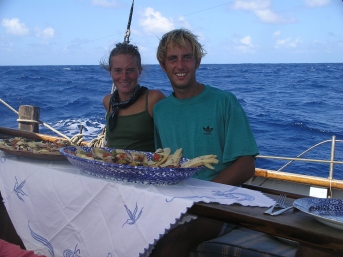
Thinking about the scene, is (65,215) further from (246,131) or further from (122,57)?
(122,57)

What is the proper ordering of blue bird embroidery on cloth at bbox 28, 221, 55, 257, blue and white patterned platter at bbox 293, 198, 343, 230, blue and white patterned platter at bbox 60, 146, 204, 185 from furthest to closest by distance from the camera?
blue bird embroidery on cloth at bbox 28, 221, 55, 257, blue and white patterned platter at bbox 60, 146, 204, 185, blue and white patterned platter at bbox 293, 198, 343, 230

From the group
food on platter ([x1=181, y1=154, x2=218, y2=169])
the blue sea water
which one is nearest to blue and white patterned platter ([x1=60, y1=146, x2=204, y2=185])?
food on platter ([x1=181, y1=154, x2=218, y2=169])

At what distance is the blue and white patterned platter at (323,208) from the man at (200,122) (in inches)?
22.6

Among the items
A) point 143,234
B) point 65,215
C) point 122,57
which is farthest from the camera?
point 122,57

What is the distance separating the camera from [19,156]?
2.16 metres

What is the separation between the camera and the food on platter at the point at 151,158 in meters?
1.71

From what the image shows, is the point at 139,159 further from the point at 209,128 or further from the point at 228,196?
the point at 209,128

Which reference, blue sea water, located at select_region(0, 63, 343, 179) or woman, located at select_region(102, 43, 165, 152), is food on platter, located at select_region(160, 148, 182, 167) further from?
blue sea water, located at select_region(0, 63, 343, 179)

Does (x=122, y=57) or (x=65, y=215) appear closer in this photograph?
(x=65, y=215)

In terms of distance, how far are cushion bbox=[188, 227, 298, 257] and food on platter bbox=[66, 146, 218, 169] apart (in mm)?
419

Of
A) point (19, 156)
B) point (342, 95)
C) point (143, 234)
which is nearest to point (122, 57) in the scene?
point (19, 156)

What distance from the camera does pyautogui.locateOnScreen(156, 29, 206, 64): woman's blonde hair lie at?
2.42 metres

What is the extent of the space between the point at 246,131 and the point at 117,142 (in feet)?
2.65

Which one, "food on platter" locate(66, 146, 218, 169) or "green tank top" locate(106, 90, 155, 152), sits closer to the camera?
"food on platter" locate(66, 146, 218, 169)
